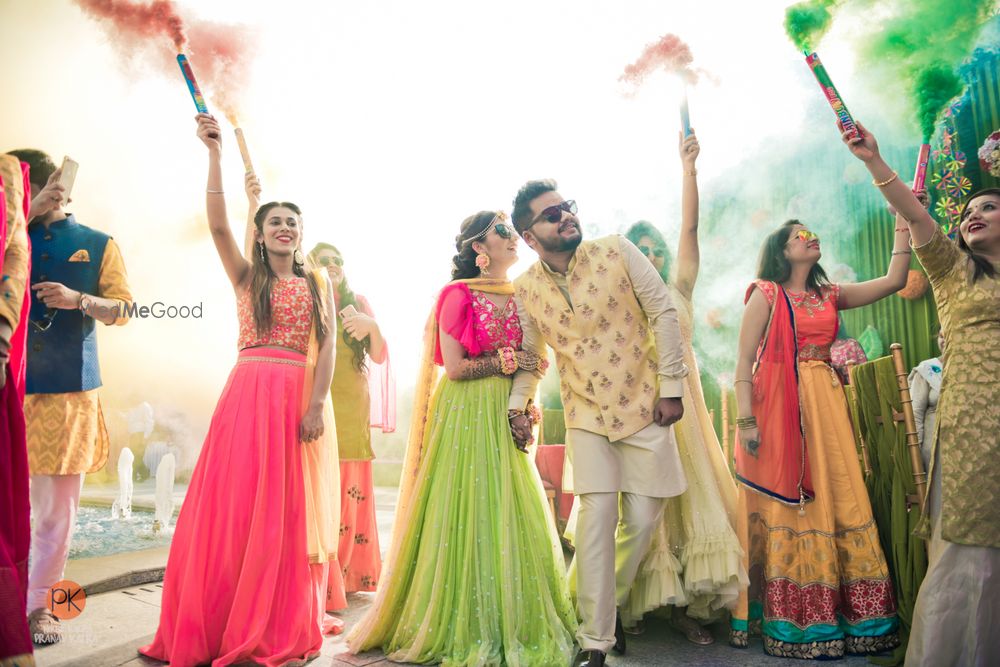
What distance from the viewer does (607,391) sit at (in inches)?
104

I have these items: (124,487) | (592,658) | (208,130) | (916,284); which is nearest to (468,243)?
(208,130)

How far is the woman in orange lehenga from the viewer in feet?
8.84

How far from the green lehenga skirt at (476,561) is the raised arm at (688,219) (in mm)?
1079

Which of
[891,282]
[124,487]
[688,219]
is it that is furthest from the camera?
[124,487]

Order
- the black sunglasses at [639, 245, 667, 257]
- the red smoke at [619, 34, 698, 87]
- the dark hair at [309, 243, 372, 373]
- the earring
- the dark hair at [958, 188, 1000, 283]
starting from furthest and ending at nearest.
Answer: the dark hair at [309, 243, 372, 373]
the black sunglasses at [639, 245, 667, 257]
the red smoke at [619, 34, 698, 87]
the earring
the dark hair at [958, 188, 1000, 283]

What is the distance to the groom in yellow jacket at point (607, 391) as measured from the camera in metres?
2.55

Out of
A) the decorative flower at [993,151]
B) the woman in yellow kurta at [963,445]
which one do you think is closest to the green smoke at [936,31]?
the decorative flower at [993,151]

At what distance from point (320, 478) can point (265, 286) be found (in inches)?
36.2

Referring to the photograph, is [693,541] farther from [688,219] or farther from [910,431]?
[688,219]

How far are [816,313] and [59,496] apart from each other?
11.8 feet

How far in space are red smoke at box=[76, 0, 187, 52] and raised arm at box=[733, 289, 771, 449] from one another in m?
3.26

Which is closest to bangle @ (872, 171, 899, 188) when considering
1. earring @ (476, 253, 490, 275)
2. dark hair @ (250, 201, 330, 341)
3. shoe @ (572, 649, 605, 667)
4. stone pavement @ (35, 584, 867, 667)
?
A: earring @ (476, 253, 490, 275)

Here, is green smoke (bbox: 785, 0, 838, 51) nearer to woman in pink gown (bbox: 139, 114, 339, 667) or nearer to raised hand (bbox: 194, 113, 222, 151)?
woman in pink gown (bbox: 139, 114, 339, 667)

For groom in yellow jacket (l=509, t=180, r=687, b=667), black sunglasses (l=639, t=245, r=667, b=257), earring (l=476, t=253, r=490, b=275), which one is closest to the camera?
groom in yellow jacket (l=509, t=180, r=687, b=667)
